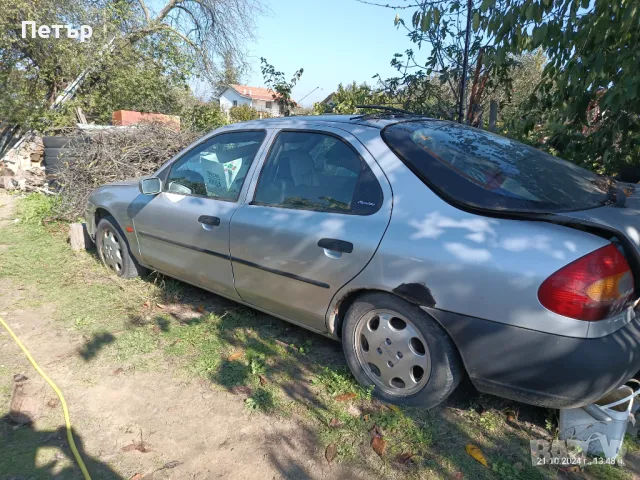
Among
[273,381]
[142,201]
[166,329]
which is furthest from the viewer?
[142,201]

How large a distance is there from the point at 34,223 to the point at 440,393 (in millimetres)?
7011

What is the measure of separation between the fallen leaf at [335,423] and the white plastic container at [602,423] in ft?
3.70

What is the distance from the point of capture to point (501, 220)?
7.36 feet

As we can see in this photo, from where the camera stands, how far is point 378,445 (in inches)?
95.3

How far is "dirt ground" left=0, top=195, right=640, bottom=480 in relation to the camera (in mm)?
2320

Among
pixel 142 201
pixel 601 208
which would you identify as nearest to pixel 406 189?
pixel 601 208

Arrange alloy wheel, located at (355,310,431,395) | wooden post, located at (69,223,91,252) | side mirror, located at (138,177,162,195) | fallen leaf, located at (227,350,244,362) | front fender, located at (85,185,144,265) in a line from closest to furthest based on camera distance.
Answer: alloy wheel, located at (355,310,431,395) < fallen leaf, located at (227,350,244,362) < side mirror, located at (138,177,162,195) < front fender, located at (85,185,144,265) < wooden post, located at (69,223,91,252)

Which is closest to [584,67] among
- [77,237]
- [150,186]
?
[150,186]

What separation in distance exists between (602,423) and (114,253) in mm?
4348

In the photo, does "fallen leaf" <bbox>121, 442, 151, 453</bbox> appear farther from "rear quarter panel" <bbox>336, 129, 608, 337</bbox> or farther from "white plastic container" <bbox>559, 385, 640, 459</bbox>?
"white plastic container" <bbox>559, 385, 640, 459</bbox>

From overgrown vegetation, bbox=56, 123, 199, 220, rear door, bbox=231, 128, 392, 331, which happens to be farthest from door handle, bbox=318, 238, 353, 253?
overgrown vegetation, bbox=56, 123, 199, 220

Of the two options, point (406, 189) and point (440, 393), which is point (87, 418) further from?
point (406, 189)

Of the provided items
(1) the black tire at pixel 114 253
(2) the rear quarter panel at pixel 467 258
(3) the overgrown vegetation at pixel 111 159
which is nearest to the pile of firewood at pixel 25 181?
(3) the overgrown vegetation at pixel 111 159

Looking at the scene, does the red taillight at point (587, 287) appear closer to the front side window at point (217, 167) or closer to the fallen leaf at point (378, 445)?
the fallen leaf at point (378, 445)
